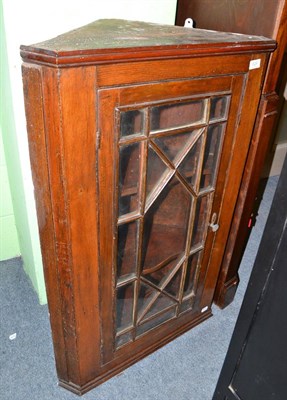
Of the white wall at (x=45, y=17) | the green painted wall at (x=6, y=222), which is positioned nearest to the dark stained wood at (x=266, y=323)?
the white wall at (x=45, y=17)

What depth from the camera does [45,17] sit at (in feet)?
3.90

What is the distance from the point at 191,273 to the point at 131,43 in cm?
101

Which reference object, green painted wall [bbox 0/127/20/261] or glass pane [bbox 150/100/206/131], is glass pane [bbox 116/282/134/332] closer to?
glass pane [bbox 150/100/206/131]

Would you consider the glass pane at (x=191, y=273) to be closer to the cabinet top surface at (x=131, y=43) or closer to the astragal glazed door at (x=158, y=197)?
the astragal glazed door at (x=158, y=197)

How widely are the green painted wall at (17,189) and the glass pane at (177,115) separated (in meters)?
0.60

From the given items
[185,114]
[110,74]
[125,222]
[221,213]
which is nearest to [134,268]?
[125,222]

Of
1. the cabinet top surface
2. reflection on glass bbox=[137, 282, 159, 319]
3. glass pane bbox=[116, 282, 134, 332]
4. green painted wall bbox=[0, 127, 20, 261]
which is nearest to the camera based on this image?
the cabinet top surface

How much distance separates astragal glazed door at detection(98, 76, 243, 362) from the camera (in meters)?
0.99

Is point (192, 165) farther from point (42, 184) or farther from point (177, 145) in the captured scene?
point (42, 184)

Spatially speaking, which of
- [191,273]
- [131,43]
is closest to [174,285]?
[191,273]

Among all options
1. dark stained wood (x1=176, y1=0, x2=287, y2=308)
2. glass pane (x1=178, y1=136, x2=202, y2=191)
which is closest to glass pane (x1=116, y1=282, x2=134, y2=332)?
glass pane (x1=178, y1=136, x2=202, y2=191)

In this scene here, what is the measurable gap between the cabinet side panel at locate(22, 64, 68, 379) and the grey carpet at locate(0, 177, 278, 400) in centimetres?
32

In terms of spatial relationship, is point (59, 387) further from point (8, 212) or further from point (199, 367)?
point (8, 212)

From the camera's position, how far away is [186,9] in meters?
1.45
